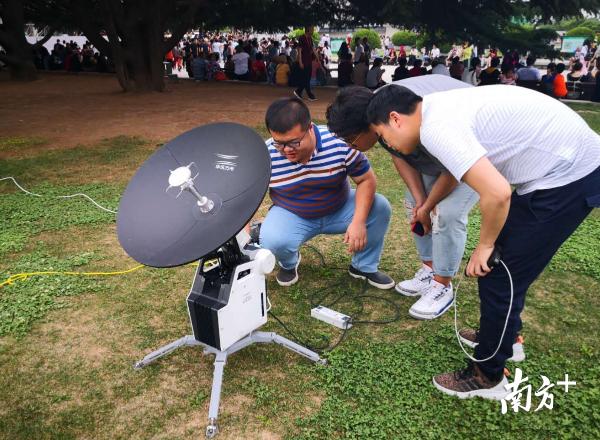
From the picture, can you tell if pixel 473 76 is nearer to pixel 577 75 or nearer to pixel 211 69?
pixel 577 75

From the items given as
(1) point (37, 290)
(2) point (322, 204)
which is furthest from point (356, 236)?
(1) point (37, 290)

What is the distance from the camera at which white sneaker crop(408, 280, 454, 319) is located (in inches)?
114

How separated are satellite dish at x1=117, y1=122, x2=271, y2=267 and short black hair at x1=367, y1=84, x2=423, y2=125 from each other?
0.55 meters

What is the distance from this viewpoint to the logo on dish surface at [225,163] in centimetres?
233

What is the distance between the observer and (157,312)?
3.03 metres

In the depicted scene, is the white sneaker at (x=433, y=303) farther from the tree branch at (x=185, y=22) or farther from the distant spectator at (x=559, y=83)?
the tree branch at (x=185, y=22)

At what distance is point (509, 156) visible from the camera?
1.79 m

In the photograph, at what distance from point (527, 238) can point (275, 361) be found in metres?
1.40

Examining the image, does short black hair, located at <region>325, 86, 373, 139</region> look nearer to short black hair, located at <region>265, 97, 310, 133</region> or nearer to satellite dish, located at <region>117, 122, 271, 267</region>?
short black hair, located at <region>265, 97, 310, 133</region>

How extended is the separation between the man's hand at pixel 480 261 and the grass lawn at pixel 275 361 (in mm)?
691

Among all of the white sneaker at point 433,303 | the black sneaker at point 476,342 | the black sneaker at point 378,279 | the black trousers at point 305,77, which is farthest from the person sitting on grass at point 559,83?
the black sneaker at point 476,342

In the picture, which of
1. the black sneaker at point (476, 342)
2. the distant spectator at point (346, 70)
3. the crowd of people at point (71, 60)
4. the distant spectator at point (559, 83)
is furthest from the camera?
the crowd of people at point (71, 60)

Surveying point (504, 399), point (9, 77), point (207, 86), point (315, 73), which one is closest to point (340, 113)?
point (504, 399)

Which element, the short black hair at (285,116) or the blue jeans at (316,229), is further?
the blue jeans at (316,229)
